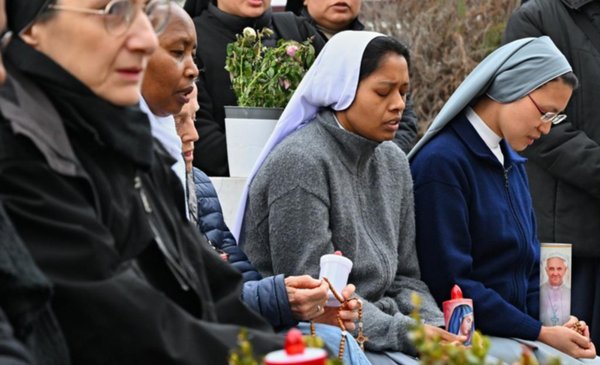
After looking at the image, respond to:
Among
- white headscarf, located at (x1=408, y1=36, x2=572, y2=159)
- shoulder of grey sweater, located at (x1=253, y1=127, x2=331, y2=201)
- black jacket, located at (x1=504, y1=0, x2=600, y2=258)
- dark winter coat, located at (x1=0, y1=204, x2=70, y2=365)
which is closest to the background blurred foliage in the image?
black jacket, located at (x1=504, y1=0, x2=600, y2=258)

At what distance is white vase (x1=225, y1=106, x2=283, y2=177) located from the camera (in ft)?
21.2

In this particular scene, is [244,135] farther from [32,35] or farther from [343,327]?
[32,35]

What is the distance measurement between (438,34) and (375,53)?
8.64 metres

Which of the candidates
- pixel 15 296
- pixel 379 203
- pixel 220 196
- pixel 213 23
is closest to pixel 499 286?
pixel 379 203

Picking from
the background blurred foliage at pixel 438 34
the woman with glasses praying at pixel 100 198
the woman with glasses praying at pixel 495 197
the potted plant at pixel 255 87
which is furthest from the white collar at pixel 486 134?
the background blurred foliage at pixel 438 34

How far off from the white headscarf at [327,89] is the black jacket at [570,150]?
1887mm

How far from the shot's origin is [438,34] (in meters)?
14.4

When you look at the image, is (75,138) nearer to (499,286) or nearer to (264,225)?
(264,225)

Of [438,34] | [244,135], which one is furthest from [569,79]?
[438,34]

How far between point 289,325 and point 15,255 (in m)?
2.35

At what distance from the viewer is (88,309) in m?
3.04

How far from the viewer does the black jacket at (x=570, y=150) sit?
24.4ft

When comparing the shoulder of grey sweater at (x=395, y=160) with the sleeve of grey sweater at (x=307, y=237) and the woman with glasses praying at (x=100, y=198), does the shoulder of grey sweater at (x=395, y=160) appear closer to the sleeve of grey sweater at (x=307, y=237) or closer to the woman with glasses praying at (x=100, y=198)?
the sleeve of grey sweater at (x=307, y=237)

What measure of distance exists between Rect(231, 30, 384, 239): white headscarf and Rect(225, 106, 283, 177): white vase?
1.89 feet
